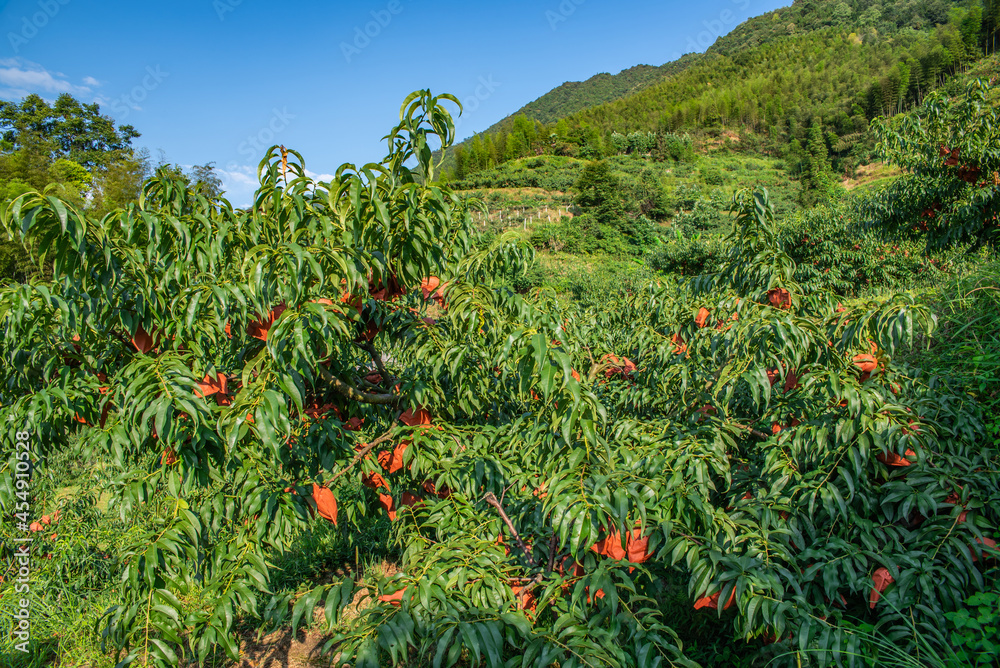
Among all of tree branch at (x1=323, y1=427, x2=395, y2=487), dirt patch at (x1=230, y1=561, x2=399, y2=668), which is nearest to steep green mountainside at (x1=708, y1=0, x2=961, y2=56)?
tree branch at (x1=323, y1=427, x2=395, y2=487)

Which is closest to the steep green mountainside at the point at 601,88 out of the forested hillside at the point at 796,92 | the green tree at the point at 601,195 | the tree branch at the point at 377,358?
the forested hillside at the point at 796,92

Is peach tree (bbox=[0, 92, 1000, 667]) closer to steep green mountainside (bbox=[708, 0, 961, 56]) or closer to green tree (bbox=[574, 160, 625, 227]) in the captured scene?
green tree (bbox=[574, 160, 625, 227])

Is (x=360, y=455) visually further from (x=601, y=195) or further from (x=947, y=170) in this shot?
(x=601, y=195)

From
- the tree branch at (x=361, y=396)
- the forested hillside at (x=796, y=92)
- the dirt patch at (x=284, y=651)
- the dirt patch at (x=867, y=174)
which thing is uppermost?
the forested hillside at (x=796, y=92)

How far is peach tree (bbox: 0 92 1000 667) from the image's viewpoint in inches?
48.7

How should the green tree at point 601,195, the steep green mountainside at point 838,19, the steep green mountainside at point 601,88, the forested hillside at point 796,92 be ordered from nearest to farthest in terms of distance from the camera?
the green tree at point 601,195
the forested hillside at point 796,92
the steep green mountainside at point 838,19
the steep green mountainside at point 601,88

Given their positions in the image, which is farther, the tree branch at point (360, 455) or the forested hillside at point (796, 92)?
the forested hillside at point (796, 92)

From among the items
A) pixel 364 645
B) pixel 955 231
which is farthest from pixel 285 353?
pixel 955 231

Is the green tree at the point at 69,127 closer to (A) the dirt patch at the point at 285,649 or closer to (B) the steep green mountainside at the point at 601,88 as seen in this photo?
(A) the dirt patch at the point at 285,649

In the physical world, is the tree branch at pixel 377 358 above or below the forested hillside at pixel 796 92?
below

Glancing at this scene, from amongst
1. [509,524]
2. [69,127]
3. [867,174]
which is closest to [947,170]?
[509,524]

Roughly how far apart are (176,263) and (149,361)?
36cm

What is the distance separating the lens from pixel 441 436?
1838mm

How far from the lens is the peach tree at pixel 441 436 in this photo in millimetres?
1237
